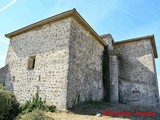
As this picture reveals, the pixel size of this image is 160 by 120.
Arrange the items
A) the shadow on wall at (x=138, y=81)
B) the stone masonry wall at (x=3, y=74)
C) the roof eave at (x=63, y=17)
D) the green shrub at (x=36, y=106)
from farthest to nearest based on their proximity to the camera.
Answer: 1. the shadow on wall at (x=138, y=81)
2. the stone masonry wall at (x=3, y=74)
3. the roof eave at (x=63, y=17)
4. the green shrub at (x=36, y=106)

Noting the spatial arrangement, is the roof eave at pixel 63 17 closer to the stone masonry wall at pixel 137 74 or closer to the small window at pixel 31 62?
the small window at pixel 31 62

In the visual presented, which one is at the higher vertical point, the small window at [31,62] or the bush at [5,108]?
the small window at [31,62]

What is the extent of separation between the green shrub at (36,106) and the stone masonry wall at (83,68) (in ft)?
3.61

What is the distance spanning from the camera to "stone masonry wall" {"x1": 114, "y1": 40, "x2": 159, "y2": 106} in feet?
39.2

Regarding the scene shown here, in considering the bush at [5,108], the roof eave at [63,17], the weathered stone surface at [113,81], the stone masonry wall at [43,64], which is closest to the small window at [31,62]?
the stone masonry wall at [43,64]

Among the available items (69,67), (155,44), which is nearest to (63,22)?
(69,67)

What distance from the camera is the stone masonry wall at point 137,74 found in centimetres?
1194

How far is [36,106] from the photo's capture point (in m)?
8.31

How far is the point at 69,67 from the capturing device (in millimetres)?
8281

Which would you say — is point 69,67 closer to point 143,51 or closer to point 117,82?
point 117,82

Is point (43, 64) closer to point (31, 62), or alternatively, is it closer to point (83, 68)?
point (31, 62)

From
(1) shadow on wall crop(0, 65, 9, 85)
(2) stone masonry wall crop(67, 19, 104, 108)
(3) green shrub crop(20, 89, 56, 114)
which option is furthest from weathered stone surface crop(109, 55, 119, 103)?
(1) shadow on wall crop(0, 65, 9, 85)

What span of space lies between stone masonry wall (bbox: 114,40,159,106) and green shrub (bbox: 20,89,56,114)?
6.22 m

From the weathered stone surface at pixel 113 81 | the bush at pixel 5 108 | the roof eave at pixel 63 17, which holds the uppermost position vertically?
the roof eave at pixel 63 17
